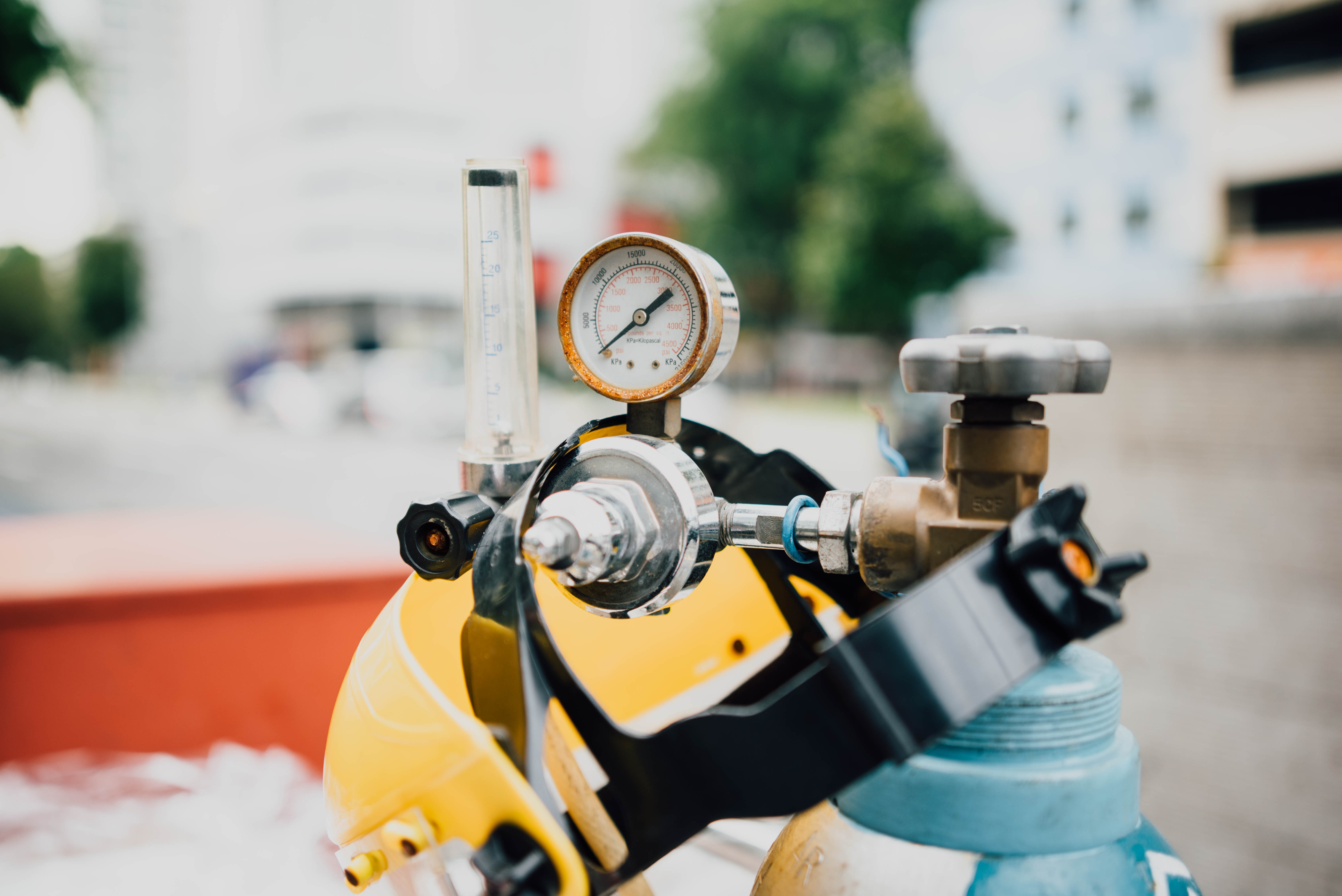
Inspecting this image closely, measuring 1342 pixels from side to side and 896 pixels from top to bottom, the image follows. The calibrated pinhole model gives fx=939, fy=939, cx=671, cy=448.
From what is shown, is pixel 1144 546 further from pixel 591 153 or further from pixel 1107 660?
pixel 591 153

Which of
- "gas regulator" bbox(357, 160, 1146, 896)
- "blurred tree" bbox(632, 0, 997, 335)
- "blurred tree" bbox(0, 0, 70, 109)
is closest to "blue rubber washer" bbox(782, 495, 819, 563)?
"gas regulator" bbox(357, 160, 1146, 896)

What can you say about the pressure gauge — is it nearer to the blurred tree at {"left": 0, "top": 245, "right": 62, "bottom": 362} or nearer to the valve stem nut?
the valve stem nut

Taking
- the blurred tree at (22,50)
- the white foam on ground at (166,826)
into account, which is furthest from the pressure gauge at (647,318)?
the blurred tree at (22,50)

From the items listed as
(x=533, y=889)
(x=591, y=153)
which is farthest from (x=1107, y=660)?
(x=591, y=153)

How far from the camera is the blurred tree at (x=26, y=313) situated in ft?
118

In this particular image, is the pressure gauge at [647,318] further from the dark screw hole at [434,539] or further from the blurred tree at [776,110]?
the blurred tree at [776,110]

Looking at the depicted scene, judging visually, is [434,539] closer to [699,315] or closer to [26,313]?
[699,315]

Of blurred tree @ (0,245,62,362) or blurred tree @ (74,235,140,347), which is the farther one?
blurred tree @ (0,245,62,362)

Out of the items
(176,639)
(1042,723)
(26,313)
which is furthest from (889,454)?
(26,313)

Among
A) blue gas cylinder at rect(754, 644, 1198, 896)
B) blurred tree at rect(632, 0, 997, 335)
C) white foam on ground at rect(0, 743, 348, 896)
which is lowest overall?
white foam on ground at rect(0, 743, 348, 896)

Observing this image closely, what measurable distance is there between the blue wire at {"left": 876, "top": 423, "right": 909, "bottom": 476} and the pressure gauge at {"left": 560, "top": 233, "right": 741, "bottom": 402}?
6.0 inches

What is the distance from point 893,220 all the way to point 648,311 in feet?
44.6

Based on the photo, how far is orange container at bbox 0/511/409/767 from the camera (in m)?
1.53

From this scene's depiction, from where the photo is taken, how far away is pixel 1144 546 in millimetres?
2002
